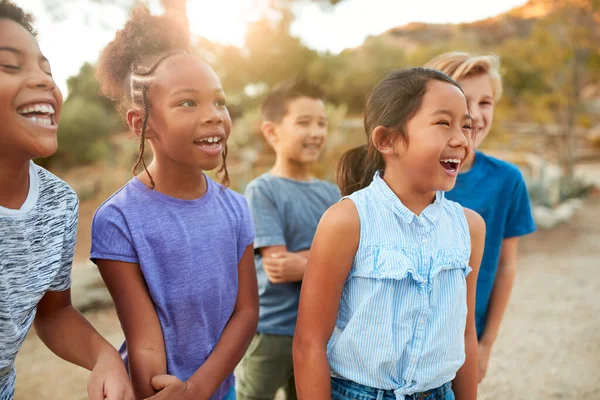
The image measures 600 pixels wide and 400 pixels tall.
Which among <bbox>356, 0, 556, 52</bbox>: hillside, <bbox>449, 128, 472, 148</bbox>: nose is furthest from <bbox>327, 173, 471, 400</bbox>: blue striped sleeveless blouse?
<bbox>356, 0, 556, 52</bbox>: hillside

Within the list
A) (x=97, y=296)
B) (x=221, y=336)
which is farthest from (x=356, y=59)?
(x=221, y=336)

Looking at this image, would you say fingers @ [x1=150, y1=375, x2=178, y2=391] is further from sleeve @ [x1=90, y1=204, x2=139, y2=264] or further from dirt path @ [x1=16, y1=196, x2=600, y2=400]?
dirt path @ [x1=16, y1=196, x2=600, y2=400]

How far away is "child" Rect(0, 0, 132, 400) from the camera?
111 cm

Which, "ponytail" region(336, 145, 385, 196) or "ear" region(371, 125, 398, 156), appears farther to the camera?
"ponytail" region(336, 145, 385, 196)

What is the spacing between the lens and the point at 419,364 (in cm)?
129

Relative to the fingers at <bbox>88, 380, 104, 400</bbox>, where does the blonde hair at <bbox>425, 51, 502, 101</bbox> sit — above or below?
above

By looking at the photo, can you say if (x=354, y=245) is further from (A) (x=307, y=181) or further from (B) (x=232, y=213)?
(A) (x=307, y=181)

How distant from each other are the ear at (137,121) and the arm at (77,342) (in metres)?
0.46

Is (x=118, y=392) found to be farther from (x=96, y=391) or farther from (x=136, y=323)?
(x=136, y=323)

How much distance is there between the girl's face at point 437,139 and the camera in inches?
51.9

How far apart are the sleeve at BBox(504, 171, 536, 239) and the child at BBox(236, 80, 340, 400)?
2.39 ft

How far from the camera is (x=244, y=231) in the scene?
1.56 meters

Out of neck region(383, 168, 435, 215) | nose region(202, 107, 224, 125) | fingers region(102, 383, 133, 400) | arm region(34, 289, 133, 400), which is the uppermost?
nose region(202, 107, 224, 125)

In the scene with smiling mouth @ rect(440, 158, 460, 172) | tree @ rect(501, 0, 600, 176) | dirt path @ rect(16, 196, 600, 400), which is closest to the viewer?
smiling mouth @ rect(440, 158, 460, 172)
